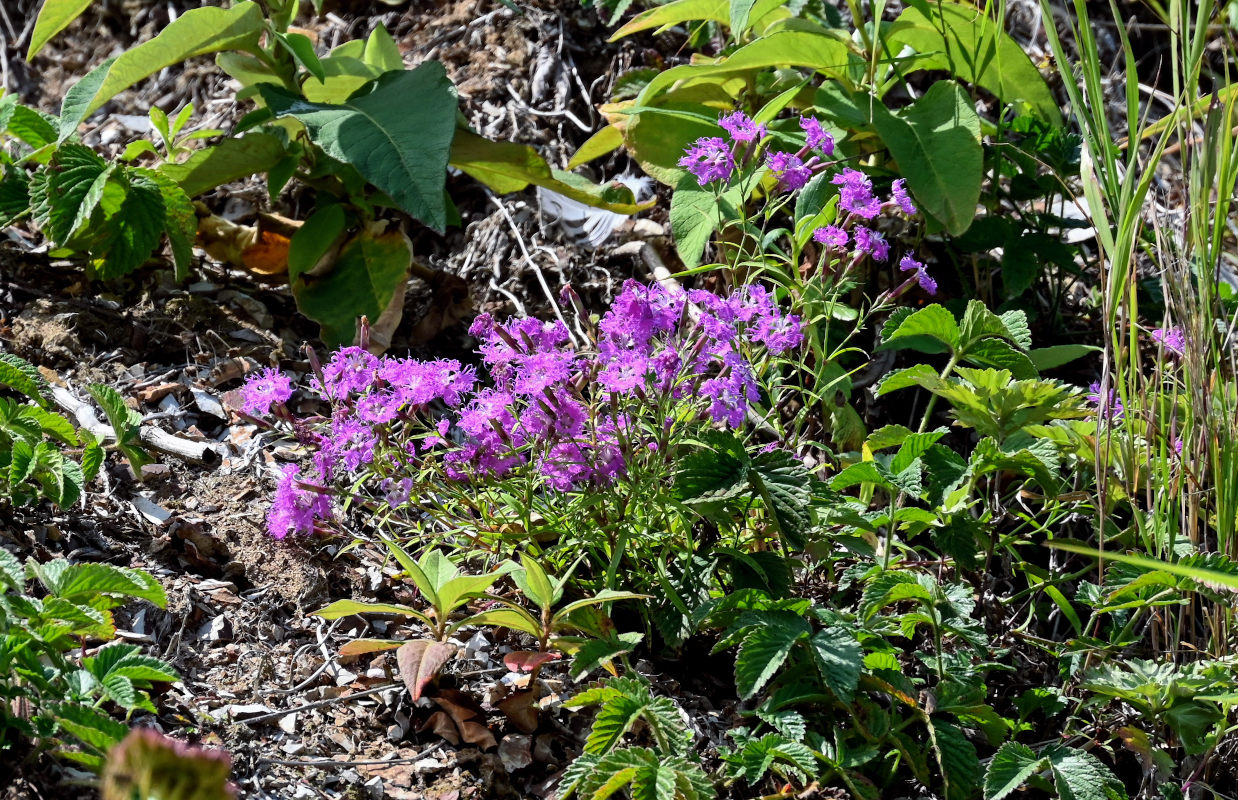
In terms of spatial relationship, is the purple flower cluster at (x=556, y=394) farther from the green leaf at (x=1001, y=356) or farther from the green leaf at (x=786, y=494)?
the green leaf at (x=1001, y=356)

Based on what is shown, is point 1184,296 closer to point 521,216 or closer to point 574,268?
point 574,268

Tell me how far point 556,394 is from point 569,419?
0.14ft

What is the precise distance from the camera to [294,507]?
174 centimetres

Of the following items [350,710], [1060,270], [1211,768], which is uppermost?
[1060,270]

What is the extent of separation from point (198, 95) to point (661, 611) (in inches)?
92.0

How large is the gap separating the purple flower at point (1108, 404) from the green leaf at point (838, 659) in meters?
0.49

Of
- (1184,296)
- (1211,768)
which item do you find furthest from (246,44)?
(1211,768)

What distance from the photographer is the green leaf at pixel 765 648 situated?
4.87 feet

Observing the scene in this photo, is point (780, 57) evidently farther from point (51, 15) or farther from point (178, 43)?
point (51, 15)

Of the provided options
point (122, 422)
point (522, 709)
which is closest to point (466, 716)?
point (522, 709)

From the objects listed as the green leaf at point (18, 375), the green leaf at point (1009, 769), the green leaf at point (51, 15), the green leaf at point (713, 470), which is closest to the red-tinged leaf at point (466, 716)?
the green leaf at point (713, 470)

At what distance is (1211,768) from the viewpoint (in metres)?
1.67

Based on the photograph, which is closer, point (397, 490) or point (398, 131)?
point (397, 490)

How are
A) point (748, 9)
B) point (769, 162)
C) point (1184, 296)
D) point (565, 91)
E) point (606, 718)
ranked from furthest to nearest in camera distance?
point (565, 91), point (748, 9), point (769, 162), point (1184, 296), point (606, 718)
